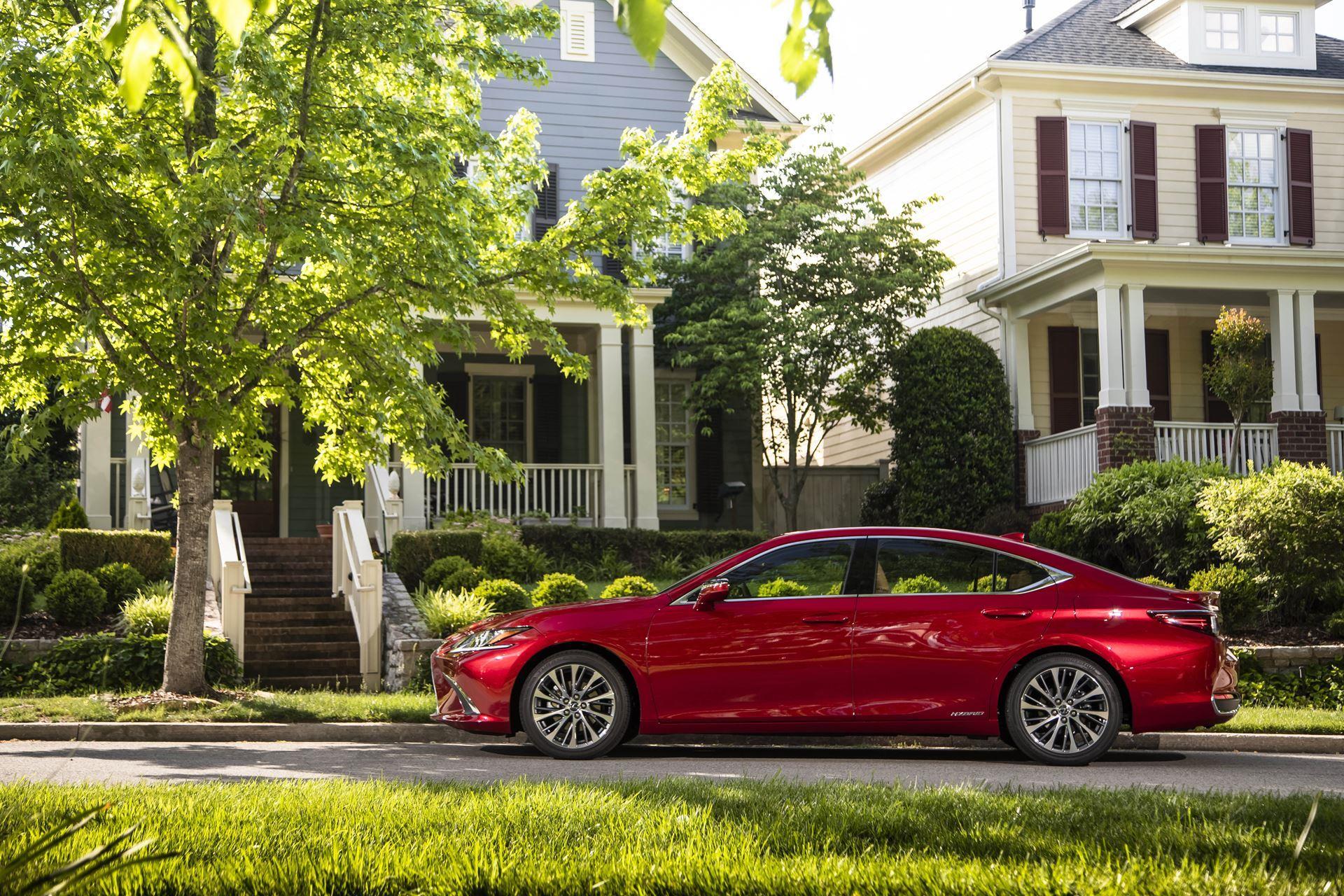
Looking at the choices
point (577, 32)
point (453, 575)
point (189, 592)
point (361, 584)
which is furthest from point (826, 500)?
point (189, 592)

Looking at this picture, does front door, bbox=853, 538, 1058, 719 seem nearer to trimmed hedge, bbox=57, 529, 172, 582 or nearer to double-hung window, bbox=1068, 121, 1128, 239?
trimmed hedge, bbox=57, 529, 172, 582

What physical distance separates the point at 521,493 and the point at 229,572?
7738 mm

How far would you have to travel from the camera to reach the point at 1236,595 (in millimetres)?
14461

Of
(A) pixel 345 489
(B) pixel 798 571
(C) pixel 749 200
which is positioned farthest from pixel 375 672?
(C) pixel 749 200

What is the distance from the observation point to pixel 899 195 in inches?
1056

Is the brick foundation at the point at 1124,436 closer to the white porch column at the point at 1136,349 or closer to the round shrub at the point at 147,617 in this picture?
the white porch column at the point at 1136,349

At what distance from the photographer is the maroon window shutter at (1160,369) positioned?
23.7 metres

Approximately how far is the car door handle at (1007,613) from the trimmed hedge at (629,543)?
1122 cm

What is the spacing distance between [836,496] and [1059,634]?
15891 mm

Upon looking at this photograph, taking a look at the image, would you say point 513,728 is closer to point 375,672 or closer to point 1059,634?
point 1059,634

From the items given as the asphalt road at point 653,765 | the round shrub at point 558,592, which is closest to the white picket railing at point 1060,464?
the round shrub at point 558,592

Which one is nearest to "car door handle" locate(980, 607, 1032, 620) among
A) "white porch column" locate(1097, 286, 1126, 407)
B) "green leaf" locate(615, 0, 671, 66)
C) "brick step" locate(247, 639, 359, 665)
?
"green leaf" locate(615, 0, 671, 66)

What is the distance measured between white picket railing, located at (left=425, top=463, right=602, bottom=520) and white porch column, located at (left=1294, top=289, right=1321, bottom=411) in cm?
1035

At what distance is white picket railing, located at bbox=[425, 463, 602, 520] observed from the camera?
21375 mm
